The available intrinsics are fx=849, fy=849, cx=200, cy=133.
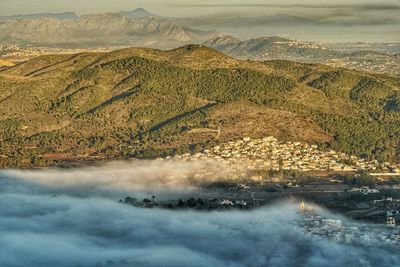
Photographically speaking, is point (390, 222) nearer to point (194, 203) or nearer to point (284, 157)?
point (194, 203)

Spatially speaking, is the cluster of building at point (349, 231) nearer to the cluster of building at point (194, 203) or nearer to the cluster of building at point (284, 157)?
the cluster of building at point (194, 203)

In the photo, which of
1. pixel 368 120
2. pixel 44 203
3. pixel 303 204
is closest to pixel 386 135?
pixel 368 120

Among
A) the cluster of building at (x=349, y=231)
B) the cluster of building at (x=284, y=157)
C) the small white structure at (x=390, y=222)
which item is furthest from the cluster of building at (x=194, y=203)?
the cluster of building at (x=284, y=157)

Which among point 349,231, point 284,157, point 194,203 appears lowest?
point 194,203

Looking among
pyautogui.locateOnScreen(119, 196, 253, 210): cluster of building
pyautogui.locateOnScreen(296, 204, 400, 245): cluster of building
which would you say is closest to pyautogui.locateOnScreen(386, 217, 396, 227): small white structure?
pyautogui.locateOnScreen(296, 204, 400, 245): cluster of building

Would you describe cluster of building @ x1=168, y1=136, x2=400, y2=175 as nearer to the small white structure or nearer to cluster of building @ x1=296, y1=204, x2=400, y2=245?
cluster of building @ x1=296, y1=204, x2=400, y2=245

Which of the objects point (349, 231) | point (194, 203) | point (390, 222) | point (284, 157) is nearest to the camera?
point (349, 231)

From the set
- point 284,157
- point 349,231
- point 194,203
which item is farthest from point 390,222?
point 284,157
